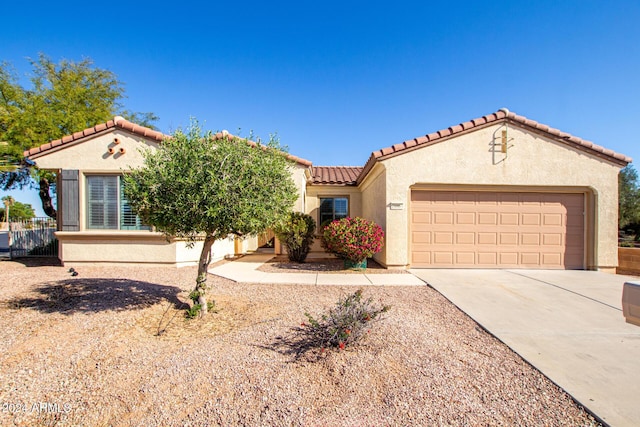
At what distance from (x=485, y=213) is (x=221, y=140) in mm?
8146

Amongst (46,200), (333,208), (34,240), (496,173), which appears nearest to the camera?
(496,173)

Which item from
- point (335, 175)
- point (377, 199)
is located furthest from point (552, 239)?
point (335, 175)

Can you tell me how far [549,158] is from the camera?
921 cm

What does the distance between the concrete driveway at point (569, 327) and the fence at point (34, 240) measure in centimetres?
1447

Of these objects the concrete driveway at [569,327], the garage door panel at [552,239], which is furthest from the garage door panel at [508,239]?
the concrete driveway at [569,327]

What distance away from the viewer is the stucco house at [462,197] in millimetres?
9164

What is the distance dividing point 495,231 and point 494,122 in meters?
3.28

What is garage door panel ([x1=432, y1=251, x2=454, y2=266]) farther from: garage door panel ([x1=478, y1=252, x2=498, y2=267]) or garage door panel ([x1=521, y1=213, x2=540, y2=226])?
garage door panel ([x1=521, y1=213, x2=540, y2=226])

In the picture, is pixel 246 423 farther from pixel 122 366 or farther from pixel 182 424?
pixel 122 366

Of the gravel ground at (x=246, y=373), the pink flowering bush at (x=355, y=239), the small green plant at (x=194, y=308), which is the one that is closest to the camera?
the gravel ground at (x=246, y=373)

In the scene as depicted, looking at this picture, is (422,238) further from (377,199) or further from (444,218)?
(377,199)

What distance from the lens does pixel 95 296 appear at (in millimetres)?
5566

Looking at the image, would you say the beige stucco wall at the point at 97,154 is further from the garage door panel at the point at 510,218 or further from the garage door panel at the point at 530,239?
the garage door panel at the point at 530,239

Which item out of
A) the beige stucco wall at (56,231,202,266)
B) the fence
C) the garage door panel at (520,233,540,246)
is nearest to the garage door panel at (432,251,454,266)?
the garage door panel at (520,233,540,246)
